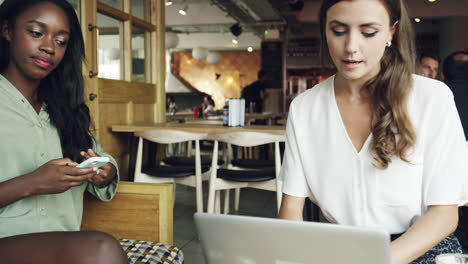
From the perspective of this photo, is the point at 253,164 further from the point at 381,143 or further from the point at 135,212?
the point at 381,143

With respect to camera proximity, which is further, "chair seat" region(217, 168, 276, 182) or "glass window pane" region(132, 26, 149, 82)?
"glass window pane" region(132, 26, 149, 82)

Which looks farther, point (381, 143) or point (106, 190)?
point (106, 190)

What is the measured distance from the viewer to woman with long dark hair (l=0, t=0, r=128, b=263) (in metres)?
1.34

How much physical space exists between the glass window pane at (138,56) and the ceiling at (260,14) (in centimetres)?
461

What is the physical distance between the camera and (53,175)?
4.39ft

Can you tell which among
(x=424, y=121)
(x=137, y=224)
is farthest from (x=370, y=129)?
(x=137, y=224)

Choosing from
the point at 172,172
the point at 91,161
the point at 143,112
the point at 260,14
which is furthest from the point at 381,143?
the point at 260,14

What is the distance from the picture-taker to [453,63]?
3.65 metres

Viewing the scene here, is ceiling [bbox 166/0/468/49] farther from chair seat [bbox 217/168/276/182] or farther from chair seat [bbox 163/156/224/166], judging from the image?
chair seat [bbox 217/168/276/182]

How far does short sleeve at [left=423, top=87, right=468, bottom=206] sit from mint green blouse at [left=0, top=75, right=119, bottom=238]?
3.96 feet

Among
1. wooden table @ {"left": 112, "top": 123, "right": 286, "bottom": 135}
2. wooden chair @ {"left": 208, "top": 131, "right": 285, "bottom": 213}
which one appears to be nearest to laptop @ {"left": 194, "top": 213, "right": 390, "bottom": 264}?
wooden chair @ {"left": 208, "top": 131, "right": 285, "bottom": 213}

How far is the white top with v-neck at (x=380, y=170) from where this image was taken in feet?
3.55

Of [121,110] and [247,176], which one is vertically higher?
[121,110]

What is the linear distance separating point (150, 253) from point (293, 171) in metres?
0.75
